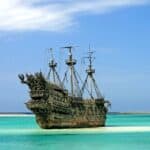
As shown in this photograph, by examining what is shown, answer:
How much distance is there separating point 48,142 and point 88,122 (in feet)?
69.7

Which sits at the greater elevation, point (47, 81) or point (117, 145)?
point (47, 81)

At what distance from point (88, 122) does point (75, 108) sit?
3.29 meters

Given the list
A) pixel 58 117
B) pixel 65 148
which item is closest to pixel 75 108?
pixel 58 117

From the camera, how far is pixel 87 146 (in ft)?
114

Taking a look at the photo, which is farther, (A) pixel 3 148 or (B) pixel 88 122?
(B) pixel 88 122

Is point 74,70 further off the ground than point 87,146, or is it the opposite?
point 74,70

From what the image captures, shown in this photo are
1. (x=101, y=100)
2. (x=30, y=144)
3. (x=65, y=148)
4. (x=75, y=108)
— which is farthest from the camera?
(x=101, y=100)

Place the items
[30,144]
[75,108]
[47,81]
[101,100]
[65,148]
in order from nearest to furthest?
[65,148]
[30,144]
[47,81]
[75,108]
[101,100]

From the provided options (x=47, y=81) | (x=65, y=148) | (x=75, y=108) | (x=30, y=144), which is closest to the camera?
(x=65, y=148)

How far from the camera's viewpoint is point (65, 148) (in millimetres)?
33188

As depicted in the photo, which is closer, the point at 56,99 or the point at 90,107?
the point at 56,99

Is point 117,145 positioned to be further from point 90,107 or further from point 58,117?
point 90,107

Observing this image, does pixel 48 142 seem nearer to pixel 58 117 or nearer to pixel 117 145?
pixel 117 145

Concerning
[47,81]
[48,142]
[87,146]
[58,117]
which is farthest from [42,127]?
[87,146]
